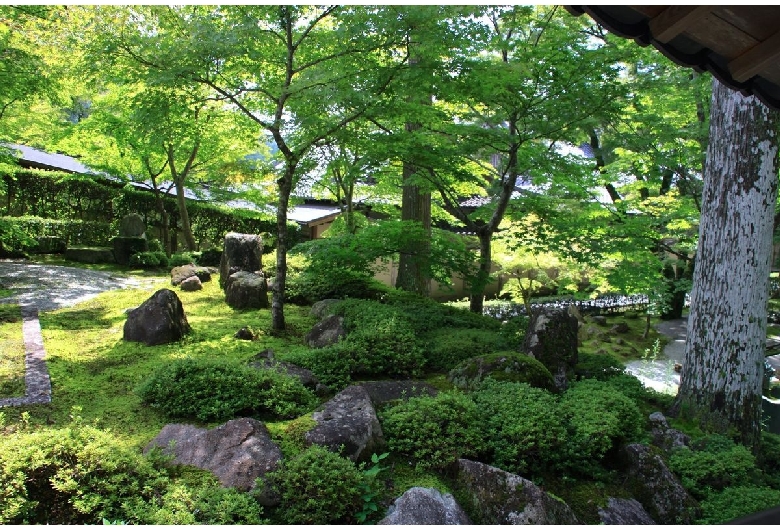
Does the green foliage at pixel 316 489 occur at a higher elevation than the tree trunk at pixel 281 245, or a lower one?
lower

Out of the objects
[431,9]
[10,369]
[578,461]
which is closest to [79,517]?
[10,369]

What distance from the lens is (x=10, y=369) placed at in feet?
19.7

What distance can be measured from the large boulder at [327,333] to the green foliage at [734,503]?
441 cm

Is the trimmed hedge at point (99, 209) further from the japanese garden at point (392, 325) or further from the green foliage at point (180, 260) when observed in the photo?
the japanese garden at point (392, 325)

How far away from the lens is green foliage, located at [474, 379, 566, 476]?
4676mm

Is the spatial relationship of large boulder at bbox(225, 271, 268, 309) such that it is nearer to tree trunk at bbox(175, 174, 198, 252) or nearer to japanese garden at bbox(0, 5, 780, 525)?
japanese garden at bbox(0, 5, 780, 525)

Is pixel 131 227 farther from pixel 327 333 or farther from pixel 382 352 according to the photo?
pixel 382 352

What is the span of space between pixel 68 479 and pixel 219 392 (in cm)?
173

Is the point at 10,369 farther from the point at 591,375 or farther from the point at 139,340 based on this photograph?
the point at 591,375

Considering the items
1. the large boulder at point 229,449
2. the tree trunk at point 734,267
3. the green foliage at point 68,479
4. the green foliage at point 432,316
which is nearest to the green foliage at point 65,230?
the green foliage at point 432,316

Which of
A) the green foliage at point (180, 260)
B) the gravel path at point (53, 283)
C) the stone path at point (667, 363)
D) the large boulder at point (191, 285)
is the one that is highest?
the green foliage at point (180, 260)

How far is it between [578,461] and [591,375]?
2.34 metres

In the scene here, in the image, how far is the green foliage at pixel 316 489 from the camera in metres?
3.73

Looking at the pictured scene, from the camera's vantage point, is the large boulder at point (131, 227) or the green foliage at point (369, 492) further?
the large boulder at point (131, 227)
